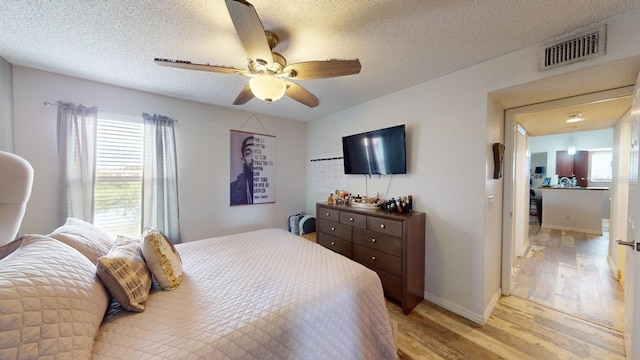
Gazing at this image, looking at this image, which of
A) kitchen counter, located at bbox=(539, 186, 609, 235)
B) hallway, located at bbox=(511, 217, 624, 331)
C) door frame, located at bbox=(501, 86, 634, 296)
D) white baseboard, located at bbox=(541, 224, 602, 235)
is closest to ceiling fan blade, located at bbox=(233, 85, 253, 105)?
door frame, located at bbox=(501, 86, 634, 296)

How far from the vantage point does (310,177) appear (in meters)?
4.00

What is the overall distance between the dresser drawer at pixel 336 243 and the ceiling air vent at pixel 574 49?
2.31 m

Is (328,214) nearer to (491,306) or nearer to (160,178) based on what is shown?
(491,306)

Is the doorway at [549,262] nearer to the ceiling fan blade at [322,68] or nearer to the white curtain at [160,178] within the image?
the ceiling fan blade at [322,68]

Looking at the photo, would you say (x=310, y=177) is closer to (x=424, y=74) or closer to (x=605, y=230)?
(x=424, y=74)

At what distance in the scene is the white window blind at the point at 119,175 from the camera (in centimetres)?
238

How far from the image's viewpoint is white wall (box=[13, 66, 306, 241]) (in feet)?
6.83

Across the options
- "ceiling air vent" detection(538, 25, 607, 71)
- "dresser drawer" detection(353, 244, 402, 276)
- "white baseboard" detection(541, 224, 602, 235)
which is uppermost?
"ceiling air vent" detection(538, 25, 607, 71)

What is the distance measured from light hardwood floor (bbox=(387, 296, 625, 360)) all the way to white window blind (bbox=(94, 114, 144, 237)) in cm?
311

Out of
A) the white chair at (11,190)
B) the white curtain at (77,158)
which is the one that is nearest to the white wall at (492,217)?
the white chair at (11,190)

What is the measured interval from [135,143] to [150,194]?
0.63 m

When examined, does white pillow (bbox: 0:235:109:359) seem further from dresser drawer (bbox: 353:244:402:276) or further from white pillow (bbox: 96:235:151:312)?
dresser drawer (bbox: 353:244:402:276)

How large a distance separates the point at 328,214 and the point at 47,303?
237cm

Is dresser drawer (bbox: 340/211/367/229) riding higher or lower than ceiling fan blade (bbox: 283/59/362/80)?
lower
